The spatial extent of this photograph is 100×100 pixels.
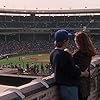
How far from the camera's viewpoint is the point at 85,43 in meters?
5.48

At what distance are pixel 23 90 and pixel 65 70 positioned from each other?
31.2 inches

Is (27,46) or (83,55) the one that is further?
(27,46)

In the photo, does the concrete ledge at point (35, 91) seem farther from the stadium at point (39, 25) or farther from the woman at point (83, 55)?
the stadium at point (39, 25)

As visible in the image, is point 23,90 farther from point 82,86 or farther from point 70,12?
point 70,12

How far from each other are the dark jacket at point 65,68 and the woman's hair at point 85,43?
1.51 ft

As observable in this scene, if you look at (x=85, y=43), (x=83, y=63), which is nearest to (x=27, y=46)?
(x=83, y=63)

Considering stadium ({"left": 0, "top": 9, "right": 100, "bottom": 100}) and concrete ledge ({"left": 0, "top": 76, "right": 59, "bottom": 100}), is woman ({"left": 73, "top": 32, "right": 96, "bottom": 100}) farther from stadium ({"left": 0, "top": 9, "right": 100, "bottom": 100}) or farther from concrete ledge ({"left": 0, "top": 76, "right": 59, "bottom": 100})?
stadium ({"left": 0, "top": 9, "right": 100, "bottom": 100})

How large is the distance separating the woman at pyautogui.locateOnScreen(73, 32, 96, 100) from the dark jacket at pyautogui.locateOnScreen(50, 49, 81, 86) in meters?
0.32

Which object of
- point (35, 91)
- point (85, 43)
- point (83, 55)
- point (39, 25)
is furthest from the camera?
point (39, 25)

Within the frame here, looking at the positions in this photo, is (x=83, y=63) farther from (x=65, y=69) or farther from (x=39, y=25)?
(x=39, y=25)

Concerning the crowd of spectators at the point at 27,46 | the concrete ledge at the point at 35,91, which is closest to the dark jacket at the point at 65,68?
the concrete ledge at the point at 35,91

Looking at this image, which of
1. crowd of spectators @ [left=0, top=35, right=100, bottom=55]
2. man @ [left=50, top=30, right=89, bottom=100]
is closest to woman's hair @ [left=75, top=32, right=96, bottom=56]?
man @ [left=50, top=30, right=89, bottom=100]

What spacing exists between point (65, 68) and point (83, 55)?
0.60 m

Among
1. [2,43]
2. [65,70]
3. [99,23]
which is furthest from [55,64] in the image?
[99,23]
